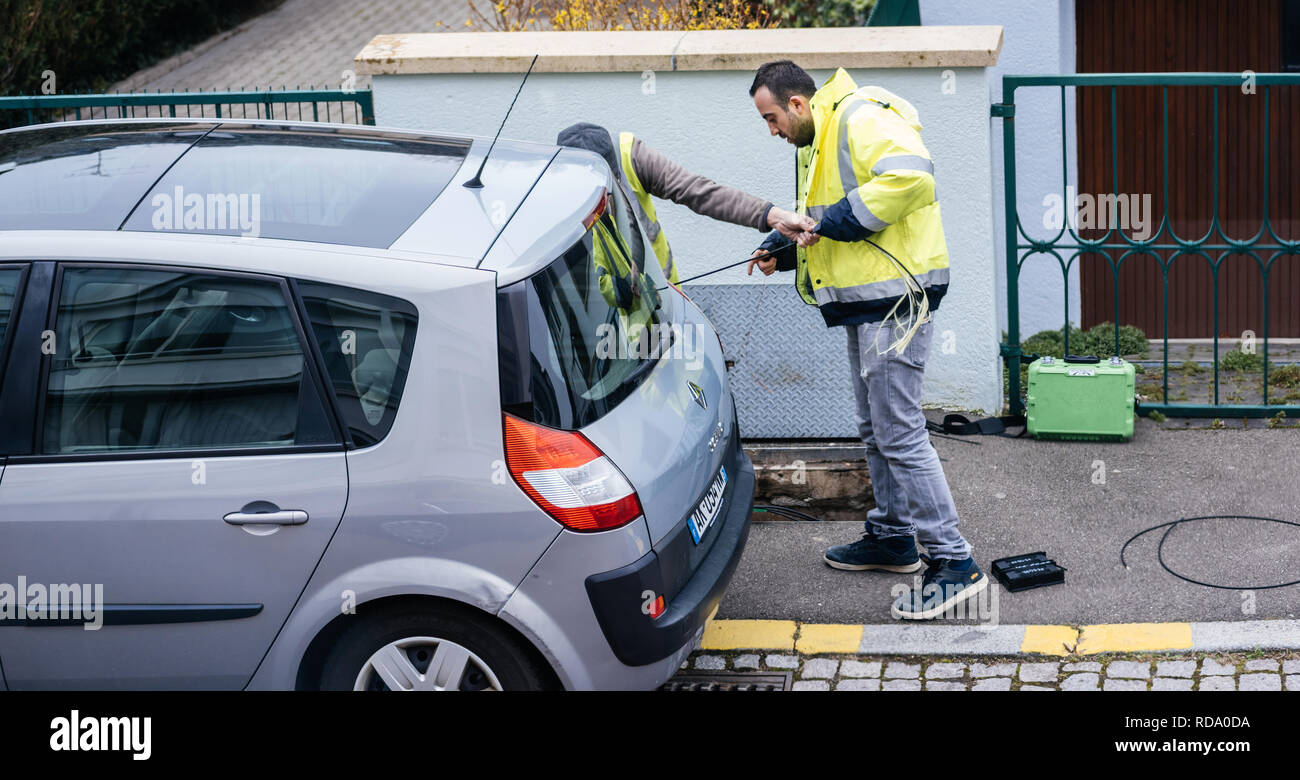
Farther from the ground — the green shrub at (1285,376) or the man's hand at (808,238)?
the man's hand at (808,238)

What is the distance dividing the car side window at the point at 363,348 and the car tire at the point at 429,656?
0.50m

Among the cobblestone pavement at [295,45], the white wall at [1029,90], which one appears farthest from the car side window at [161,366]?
the cobblestone pavement at [295,45]

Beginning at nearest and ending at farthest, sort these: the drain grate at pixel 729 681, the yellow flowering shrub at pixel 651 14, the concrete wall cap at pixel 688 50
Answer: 1. the drain grate at pixel 729 681
2. the concrete wall cap at pixel 688 50
3. the yellow flowering shrub at pixel 651 14

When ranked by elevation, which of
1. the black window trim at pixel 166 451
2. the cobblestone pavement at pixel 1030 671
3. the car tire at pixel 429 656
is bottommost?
the cobblestone pavement at pixel 1030 671

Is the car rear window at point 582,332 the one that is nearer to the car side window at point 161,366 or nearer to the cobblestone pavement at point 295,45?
the car side window at point 161,366

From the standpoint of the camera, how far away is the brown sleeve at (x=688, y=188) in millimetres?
5387

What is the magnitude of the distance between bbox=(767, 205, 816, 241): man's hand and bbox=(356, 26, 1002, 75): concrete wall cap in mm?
1877

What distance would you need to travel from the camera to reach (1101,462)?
6340mm

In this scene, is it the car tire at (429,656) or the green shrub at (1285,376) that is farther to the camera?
the green shrub at (1285,376)

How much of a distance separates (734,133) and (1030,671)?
3261 mm

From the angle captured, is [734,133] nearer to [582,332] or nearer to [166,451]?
[582,332]

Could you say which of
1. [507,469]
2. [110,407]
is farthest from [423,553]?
[110,407]

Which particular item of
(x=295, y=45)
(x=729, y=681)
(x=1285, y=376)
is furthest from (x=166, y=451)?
(x=295, y=45)

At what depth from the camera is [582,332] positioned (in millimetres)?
3857
